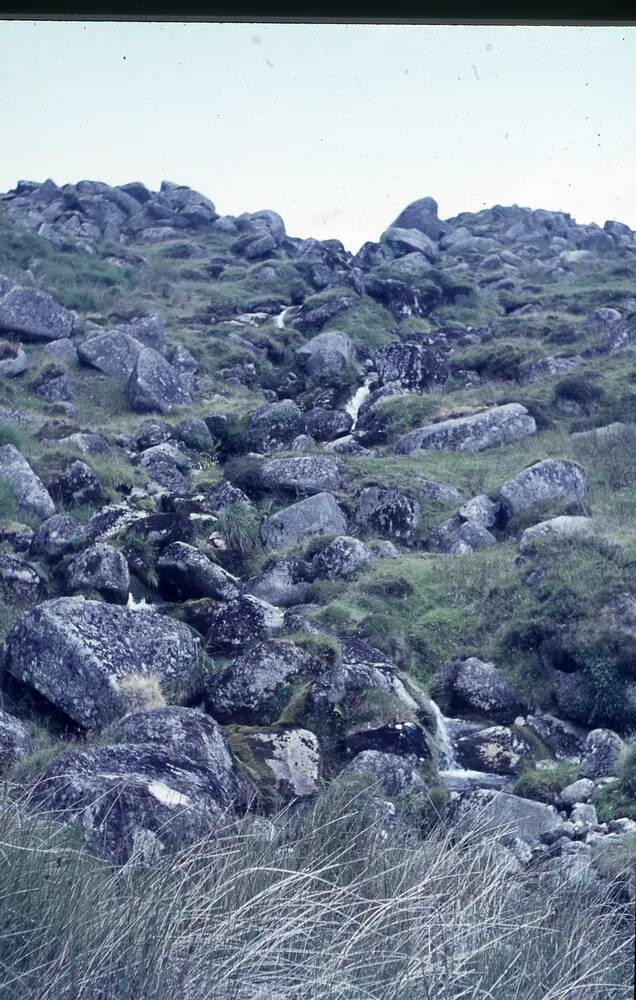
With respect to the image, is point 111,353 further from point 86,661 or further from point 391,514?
point 86,661

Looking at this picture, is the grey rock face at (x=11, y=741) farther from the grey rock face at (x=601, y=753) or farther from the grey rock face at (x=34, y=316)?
the grey rock face at (x=34, y=316)

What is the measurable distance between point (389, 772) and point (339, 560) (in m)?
4.12

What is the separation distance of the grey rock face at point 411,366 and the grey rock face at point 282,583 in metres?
7.01

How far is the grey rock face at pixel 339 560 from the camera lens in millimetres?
10922

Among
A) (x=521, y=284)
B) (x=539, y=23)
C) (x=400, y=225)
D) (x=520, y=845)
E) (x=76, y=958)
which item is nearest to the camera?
(x=539, y=23)

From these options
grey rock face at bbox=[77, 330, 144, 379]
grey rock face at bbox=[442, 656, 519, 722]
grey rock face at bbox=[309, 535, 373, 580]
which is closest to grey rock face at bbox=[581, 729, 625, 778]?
grey rock face at bbox=[442, 656, 519, 722]

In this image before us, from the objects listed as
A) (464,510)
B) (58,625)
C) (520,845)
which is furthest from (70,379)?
(520,845)

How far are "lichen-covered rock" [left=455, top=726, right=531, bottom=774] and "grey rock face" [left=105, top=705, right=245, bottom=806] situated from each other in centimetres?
269

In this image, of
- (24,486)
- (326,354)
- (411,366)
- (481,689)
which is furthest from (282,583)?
(326,354)

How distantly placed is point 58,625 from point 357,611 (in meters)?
3.21

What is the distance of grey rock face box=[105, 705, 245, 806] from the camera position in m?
5.97

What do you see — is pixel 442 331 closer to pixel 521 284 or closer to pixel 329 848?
pixel 521 284

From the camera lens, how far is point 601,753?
27.1 feet

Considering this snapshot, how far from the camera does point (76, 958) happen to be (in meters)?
2.73
